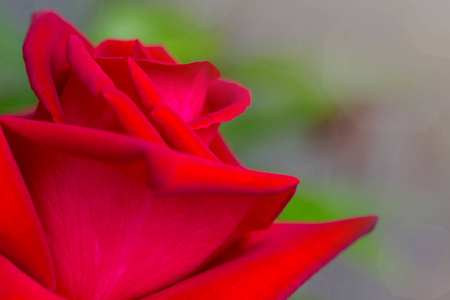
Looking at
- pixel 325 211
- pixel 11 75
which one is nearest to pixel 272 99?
pixel 325 211

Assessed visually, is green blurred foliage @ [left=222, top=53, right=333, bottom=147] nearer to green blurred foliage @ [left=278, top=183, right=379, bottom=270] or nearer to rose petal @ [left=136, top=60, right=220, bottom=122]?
green blurred foliage @ [left=278, top=183, right=379, bottom=270]

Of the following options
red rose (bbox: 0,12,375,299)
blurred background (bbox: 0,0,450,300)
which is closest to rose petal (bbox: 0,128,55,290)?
red rose (bbox: 0,12,375,299)

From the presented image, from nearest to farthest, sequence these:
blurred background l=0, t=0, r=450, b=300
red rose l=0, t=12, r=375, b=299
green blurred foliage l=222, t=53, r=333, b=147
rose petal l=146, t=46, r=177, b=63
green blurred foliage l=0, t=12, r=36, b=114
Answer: red rose l=0, t=12, r=375, b=299
rose petal l=146, t=46, r=177, b=63
green blurred foliage l=0, t=12, r=36, b=114
green blurred foliage l=222, t=53, r=333, b=147
blurred background l=0, t=0, r=450, b=300

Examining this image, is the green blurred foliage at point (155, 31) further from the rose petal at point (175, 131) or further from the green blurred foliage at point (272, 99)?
the rose petal at point (175, 131)

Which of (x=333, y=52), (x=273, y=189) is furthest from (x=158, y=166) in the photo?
(x=333, y=52)

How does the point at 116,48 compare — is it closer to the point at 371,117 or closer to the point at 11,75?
the point at 11,75

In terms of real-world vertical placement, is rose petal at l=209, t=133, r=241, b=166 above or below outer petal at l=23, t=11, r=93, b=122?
below
